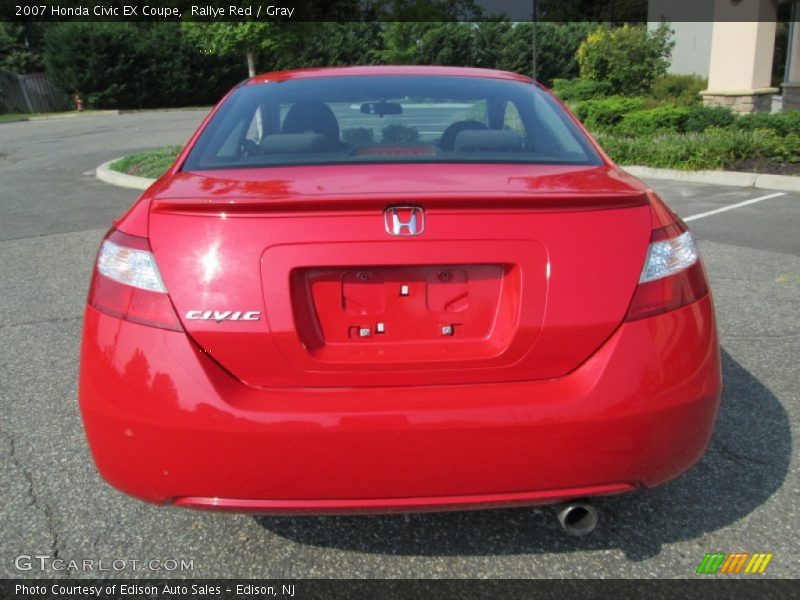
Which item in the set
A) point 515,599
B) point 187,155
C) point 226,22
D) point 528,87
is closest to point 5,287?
point 187,155

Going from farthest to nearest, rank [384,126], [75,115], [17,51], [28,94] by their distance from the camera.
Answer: [17,51] < [28,94] < [75,115] < [384,126]

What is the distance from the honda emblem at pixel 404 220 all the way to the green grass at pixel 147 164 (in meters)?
9.78

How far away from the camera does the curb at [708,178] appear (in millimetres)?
9020

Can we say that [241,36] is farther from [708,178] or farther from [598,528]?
[598,528]

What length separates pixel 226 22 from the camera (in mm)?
14258

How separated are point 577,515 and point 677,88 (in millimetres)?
20445

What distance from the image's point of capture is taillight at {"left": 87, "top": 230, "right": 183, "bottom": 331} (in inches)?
77.2

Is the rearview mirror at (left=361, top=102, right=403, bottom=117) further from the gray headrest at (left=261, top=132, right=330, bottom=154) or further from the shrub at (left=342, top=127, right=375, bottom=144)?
the gray headrest at (left=261, top=132, right=330, bottom=154)

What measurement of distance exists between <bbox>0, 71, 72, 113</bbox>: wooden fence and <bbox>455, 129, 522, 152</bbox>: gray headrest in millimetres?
37731

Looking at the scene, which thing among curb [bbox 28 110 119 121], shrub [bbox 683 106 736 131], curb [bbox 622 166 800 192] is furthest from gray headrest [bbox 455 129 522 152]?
curb [bbox 28 110 119 121]

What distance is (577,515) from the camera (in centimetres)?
210

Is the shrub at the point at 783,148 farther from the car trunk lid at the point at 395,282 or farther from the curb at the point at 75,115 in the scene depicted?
the curb at the point at 75,115

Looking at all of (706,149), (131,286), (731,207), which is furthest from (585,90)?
(131,286)

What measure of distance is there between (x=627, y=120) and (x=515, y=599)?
12.1 m
